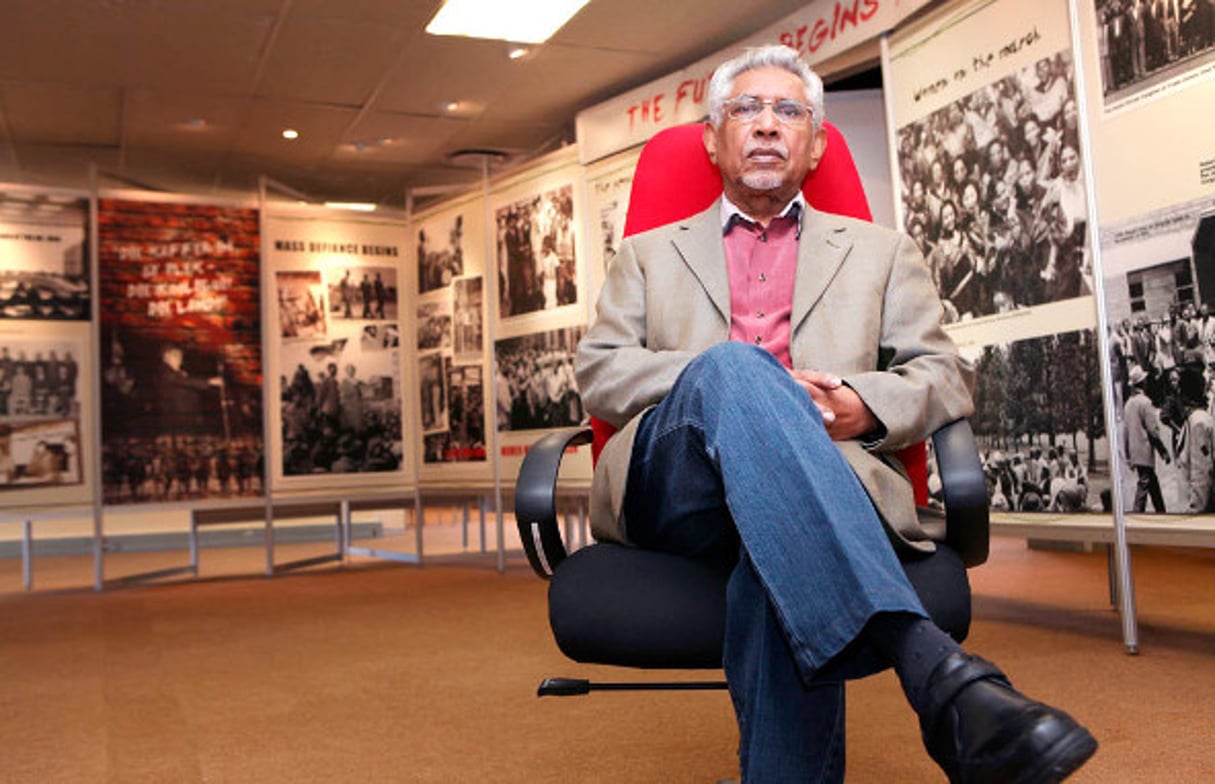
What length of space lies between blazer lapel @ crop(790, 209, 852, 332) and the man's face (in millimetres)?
124

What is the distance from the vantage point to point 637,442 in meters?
1.68

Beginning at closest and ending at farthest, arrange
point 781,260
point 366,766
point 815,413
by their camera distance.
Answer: point 815,413, point 781,260, point 366,766

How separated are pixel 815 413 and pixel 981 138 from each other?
285 cm

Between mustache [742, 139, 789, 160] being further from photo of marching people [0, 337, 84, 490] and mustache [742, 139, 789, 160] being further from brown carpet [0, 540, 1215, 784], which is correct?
photo of marching people [0, 337, 84, 490]

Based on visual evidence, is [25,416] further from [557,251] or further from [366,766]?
[366,766]

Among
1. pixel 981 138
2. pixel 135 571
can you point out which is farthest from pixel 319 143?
pixel 981 138

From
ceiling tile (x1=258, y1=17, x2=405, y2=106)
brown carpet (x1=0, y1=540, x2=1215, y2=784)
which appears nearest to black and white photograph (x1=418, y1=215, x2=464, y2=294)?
ceiling tile (x1=258, y1=17, x2=405, y2=106)

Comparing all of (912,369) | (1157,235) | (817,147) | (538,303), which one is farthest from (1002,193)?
(538,303)

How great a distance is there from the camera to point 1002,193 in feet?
12.9

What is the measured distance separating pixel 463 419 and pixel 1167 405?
4.63 metres

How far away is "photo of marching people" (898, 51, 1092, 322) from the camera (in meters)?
3.67

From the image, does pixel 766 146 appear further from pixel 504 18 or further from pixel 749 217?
pixel 504 18

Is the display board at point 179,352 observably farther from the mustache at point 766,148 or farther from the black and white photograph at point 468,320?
the mustache at point 766,148

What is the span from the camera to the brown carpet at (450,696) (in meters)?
2.43
